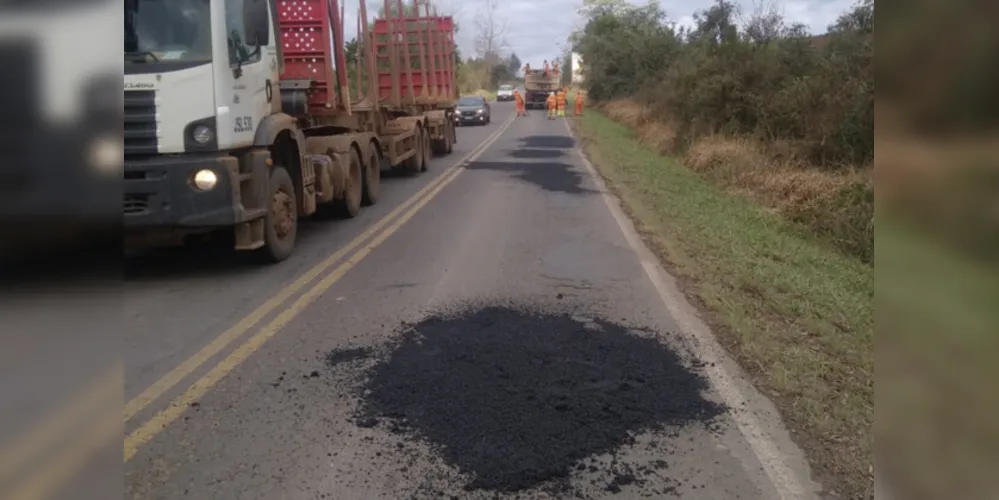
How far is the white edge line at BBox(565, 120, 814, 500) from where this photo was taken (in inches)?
148

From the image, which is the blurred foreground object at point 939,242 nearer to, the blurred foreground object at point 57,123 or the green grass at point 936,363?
the green grass at point 936,363

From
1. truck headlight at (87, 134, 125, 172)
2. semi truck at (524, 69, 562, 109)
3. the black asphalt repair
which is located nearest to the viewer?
truck headlight at (87, 134, 125, 172)

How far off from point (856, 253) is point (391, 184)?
957 centimetres

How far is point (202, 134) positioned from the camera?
7074 mm

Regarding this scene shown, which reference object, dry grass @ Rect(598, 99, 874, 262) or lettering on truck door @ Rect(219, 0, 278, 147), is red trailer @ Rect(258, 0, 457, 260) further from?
dry grass @ Rect(598, 99, 874, 262)

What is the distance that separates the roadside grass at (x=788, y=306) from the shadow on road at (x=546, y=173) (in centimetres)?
149

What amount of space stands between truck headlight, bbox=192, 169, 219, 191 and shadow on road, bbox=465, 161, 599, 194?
8069 millimetres

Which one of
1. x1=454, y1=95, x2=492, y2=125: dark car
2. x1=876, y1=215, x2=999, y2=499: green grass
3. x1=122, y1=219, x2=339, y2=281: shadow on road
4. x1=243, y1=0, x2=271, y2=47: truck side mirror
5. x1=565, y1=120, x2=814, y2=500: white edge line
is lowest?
x1=565, y1=120, x2=814, y2=500: white edge line

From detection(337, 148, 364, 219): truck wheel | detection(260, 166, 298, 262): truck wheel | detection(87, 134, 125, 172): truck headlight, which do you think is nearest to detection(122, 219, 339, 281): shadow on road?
detection(260, 166, 298, 262): truck wheel

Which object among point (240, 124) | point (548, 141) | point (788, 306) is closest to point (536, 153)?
point (548, 141)

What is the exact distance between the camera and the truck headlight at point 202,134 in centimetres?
705

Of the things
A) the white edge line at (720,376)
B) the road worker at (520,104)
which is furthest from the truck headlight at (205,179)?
the road worker at (520,104)

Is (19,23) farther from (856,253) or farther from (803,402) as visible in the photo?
(856,253)

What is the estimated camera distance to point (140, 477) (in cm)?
372
